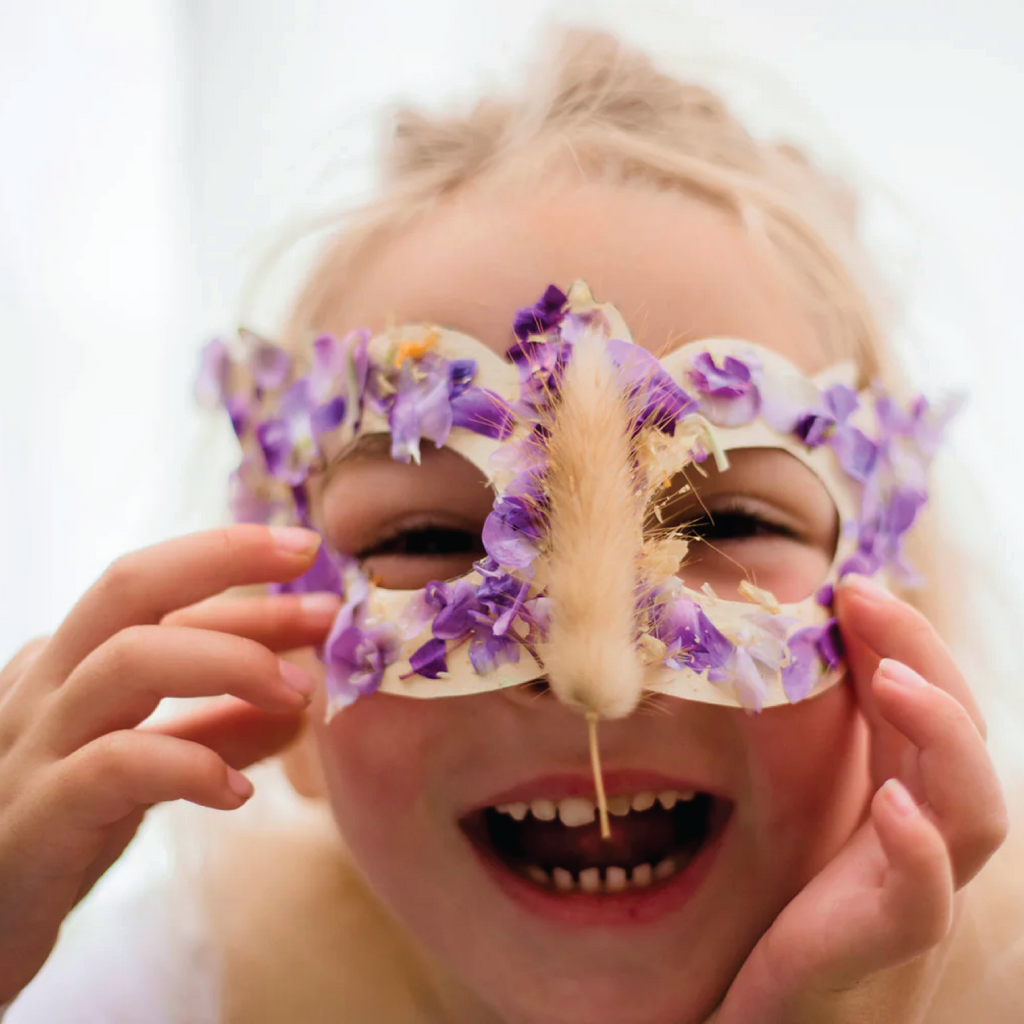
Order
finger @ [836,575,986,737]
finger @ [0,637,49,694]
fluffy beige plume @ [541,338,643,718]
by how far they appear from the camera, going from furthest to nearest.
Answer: finger @ [0,637,49,694]
finger @ [836,575,986,737]
fluffy beige plume @ [541,338,643,718]

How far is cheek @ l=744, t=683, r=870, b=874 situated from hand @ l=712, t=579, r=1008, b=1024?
0.03 m

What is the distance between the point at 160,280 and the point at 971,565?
122cm

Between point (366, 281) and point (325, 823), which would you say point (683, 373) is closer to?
point (366, 281)

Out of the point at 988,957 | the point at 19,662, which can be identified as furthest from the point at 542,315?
the point at 988,957

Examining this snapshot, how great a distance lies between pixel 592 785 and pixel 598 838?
0.28 ft

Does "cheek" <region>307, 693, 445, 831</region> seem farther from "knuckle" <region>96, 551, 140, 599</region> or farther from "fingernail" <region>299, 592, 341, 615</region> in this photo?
"knuckle" <region>96, 551, 140, 599</region>

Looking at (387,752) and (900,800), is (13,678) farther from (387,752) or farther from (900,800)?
(900,800)

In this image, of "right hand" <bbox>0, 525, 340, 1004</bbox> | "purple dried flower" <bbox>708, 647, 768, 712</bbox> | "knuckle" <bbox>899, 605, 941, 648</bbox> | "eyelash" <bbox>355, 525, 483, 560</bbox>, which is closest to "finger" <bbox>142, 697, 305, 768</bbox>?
"right hand" <bbox>0, 525, 340, 1004</bbox>

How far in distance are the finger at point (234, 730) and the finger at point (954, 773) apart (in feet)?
1.70

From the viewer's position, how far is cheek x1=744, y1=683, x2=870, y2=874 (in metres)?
0.72

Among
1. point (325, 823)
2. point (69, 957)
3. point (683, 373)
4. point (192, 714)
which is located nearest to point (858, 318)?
point (683, 373)

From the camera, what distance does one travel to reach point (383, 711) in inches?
29.8

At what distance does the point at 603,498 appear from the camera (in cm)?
62

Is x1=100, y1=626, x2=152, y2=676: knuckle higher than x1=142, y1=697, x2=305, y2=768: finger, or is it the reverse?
Result: x1=100, y1=626, x2=152, y2=676: knuckle
